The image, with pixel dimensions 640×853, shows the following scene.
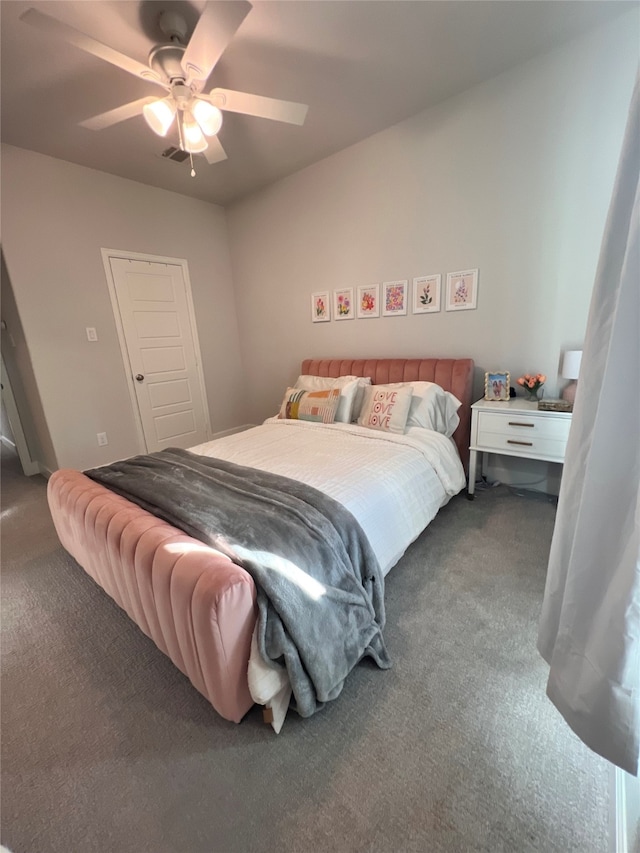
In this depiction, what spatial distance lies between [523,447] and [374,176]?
2.48 meters

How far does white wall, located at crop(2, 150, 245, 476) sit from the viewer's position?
9.53 ft

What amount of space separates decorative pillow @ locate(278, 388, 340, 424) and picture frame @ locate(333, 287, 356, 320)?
0.94m

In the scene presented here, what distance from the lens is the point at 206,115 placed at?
1.82m

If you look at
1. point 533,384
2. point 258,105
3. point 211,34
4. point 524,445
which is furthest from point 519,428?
point 211,34

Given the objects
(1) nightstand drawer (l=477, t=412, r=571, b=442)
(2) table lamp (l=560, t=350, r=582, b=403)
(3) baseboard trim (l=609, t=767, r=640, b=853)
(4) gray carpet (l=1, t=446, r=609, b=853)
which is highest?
(2) table lamp (l=560, t=350, r=582, b=403)

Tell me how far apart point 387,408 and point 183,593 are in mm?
1830

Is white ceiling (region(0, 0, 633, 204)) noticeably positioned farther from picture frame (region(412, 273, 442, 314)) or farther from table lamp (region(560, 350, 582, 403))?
table lamp (region(560, 350, 582, 403))

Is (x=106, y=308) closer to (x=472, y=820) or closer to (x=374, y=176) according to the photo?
(x=374, y=176)

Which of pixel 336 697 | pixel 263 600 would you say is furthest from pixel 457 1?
pixel 336 697

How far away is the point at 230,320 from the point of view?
4449 mm

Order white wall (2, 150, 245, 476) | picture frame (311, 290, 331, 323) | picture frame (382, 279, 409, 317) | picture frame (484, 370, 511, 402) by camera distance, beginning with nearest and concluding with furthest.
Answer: picture frame (484, 370, 511, 402)
white wall (2, 150, 245, 476)
picture frame (382, 279, 409, 317)
picture frame (311, 290, 331, 323)

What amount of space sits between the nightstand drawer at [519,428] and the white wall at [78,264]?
3.37 meters

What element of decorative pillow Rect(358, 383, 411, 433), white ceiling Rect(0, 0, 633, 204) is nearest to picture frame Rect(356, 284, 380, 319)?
decorative pillow Rect(358, 383, 411, 433)

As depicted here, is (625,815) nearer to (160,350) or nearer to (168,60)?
(168,60)
